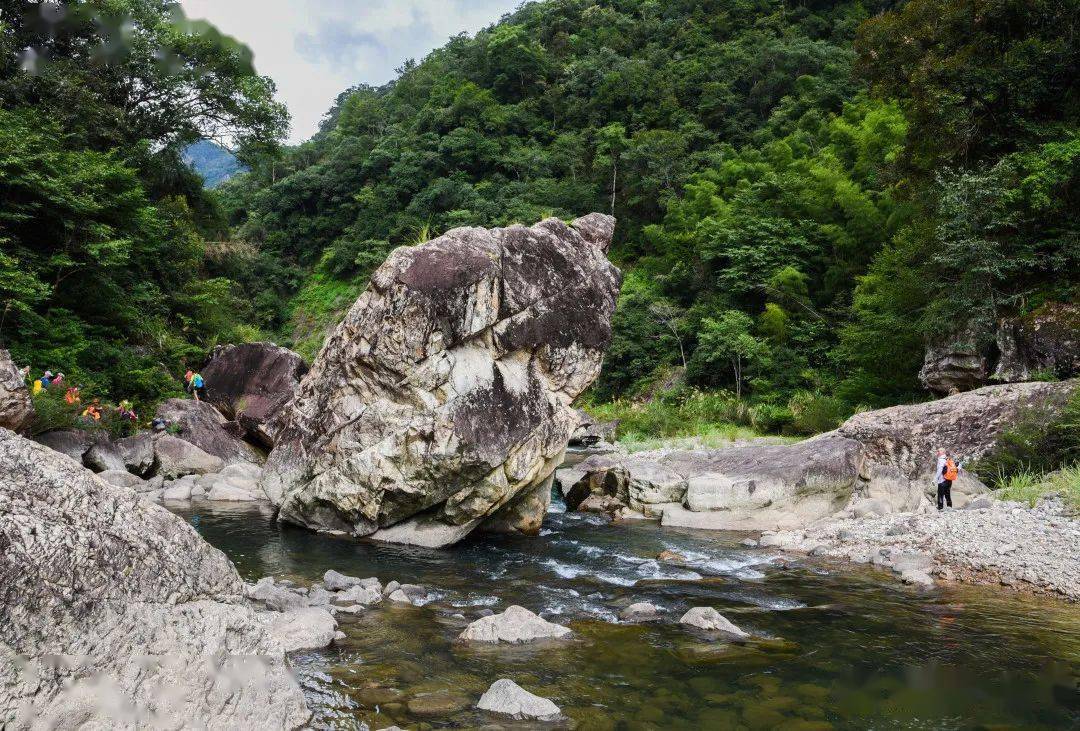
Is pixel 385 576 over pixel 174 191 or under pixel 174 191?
under

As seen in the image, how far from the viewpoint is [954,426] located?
1523cm

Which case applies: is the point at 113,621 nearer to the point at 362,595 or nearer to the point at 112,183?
the point at 362,595

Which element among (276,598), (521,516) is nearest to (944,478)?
(521,516)

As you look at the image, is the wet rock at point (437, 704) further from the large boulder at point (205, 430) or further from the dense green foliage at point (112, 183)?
the dense green foliage at point (112, 183)

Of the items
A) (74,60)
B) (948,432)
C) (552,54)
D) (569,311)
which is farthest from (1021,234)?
(552,54)

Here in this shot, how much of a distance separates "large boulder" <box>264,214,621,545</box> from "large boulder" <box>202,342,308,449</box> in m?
9.33

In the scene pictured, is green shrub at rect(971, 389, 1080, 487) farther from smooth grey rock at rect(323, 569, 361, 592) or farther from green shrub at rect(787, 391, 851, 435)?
smooth grey rock at rect(323, 569, 361, 592)

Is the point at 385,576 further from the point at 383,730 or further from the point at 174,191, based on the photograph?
the point at 174,191

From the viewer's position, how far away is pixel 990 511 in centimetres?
1176

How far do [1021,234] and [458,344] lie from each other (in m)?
16.7

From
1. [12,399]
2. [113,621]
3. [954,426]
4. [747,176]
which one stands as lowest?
[954,426]

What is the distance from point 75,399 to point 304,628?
14.0 meters

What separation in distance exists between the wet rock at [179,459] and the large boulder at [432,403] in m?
6.14

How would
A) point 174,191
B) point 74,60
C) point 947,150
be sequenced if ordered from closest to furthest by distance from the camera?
1. point 947,150
2. point 74,60
3. point 174,191
